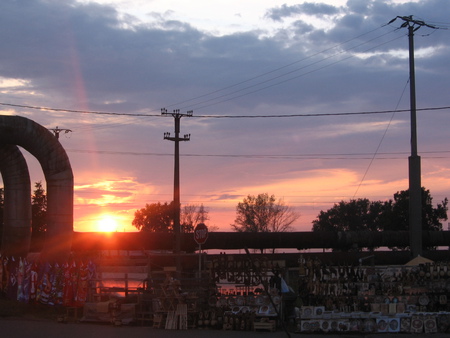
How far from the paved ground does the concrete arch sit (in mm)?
5325

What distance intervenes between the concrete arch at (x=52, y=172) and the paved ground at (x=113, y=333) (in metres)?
5.33

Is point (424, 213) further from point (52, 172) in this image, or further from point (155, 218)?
point (155, 218)

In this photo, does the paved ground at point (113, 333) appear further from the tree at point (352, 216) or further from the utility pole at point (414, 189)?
the tree at point (352, 216)

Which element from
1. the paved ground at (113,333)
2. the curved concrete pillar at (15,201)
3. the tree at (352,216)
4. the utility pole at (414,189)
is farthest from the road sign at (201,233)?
the tree at (352,216)

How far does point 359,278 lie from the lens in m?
18.7

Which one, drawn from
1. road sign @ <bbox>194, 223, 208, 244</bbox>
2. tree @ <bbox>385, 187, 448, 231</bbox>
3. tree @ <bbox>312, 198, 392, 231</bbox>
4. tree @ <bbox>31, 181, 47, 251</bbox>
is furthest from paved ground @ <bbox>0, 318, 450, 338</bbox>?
tree @ <bbox>312, 198, 392, 231</bbox>

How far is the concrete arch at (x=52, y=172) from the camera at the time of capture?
24297mm

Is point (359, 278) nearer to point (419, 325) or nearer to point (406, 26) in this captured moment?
point (419, 325)

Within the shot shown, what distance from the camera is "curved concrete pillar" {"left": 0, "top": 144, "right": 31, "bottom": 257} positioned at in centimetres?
2552

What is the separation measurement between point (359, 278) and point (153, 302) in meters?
6.86

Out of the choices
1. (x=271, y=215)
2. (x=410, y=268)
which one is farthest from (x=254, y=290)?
A: (x=271, y=215)

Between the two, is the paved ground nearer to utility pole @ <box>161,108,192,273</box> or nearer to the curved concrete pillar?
the curved concrete pillar

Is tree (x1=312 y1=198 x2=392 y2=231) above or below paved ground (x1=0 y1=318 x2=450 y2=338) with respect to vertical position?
above

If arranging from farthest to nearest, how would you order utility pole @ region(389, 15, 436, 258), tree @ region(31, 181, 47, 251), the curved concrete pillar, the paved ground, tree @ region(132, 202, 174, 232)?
tree @ region(132, 202, 174, 232)
tree @ region(31, 181, 47, 251)
utility pole @ region(389, 15, 436, 258)
the curved concrete pillar
the paved ground
